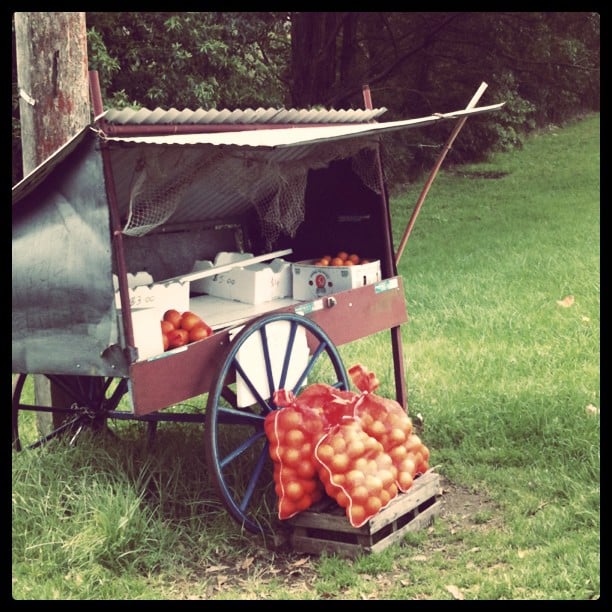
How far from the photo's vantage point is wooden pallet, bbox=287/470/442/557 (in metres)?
3.93

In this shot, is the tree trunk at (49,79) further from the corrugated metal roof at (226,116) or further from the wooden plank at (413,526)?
the wooden plank at (413,526)

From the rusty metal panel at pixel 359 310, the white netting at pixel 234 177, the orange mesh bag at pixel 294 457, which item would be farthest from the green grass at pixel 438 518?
the white netting at pixel 234 177

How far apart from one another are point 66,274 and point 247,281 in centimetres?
149

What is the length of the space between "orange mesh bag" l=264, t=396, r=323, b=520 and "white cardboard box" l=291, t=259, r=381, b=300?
1.21 meters

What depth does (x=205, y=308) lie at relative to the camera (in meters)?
5.02

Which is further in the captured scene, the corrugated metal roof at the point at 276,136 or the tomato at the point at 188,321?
the tomato at the point at 188,321

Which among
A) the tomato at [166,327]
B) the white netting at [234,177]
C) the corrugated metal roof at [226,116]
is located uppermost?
the corrugated metal roof at [226,116]

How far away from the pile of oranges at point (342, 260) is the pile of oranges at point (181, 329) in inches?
45.0

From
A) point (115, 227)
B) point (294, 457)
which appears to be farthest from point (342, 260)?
point (115, 227)

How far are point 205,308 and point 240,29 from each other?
6.46 m

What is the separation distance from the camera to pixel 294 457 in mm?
3996

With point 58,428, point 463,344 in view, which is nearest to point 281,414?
point 58,428

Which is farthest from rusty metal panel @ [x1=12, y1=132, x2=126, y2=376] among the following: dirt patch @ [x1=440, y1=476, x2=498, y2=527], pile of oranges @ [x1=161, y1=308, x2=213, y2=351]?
dirt patch @ [x1=440, y1=476, x2=498, y2=527]

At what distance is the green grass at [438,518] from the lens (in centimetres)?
370
